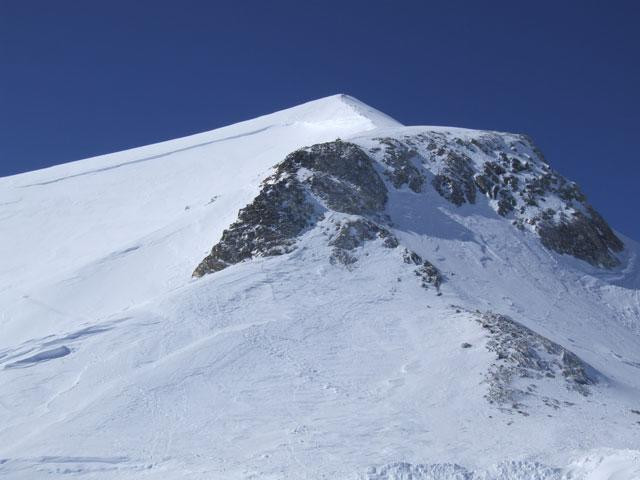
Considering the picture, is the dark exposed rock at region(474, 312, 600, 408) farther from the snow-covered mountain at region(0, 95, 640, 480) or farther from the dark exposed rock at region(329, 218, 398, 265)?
the dark exposed rock at region(329, 218, 398, 265)

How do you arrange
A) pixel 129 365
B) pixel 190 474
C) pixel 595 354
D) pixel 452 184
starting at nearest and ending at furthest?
pixel 190 474, pixel 129 365, pixel 595 354, pixel 452 184

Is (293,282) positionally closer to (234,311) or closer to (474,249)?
(234,311)

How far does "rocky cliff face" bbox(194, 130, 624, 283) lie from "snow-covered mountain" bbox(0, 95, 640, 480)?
0.12 m

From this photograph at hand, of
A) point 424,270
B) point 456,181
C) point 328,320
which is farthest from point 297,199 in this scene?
point 456,181

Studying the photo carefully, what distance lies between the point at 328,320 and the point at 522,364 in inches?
234

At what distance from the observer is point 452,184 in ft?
104

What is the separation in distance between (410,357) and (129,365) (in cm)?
786

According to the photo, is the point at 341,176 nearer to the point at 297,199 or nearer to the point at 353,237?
the point at 297,199

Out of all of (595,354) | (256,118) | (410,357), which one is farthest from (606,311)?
(256,118)

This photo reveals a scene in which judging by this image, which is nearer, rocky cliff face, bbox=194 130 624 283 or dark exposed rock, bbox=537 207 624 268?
rocky cliff face, bbox=194 130 624 283

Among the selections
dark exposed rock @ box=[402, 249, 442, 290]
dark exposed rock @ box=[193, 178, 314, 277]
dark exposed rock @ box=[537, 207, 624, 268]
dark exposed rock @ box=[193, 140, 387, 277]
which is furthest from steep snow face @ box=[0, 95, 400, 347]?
dark exposed rock @ box=[537, 207, 624, 268]

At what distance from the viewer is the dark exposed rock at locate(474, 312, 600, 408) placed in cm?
1683

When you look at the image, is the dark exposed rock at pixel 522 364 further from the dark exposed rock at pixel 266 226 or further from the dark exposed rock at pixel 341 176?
the dark exposed rock at pixel 341 176

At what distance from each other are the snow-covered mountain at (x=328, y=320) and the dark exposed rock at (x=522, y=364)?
0.08 m
